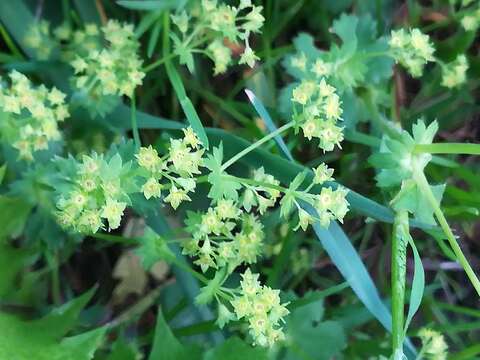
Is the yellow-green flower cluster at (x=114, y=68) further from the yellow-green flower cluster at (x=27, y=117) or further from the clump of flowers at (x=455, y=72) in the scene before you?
the clump of flowers at (x=455, y=72)

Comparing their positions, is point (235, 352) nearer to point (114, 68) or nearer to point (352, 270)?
point (352, 270)

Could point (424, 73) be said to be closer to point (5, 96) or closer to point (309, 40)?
point (309, 40)

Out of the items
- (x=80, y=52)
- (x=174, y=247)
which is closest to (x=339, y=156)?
(x=174, y=247)

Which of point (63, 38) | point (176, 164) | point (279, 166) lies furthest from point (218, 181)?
point (63, 38)

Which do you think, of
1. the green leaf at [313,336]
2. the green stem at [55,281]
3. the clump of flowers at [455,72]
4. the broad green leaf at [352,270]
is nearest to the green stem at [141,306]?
the green stem at [55,281]

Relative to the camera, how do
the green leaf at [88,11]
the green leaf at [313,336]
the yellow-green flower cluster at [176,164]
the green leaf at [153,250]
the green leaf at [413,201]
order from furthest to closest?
the green leaf at [88,11] → the green leaf at [313,336] → the green leaf at [153,250] → the green leaf at [413,201] → the yellow-green flower cluster at [176,164]

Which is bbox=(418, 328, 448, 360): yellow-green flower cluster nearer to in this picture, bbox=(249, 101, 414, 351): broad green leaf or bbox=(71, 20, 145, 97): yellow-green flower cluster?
bbox=(249, 101, 414, 351): broad green leaf
